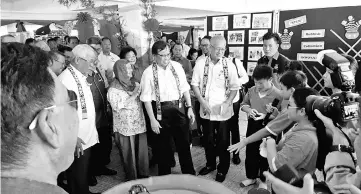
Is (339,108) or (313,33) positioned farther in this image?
(313,33)

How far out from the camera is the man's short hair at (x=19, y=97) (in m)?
0.58

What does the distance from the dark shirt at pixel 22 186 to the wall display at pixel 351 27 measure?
4683mm

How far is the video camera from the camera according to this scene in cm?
121

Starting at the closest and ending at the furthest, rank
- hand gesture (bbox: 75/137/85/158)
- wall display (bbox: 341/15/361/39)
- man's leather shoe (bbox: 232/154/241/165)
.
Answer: hand gesture (bbox: 75/137/85/158)
man's leather shoe (bbox: 232/154/241/165)
wall display (bbox: 341/15/361/39)

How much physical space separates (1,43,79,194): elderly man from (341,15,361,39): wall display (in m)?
4.58

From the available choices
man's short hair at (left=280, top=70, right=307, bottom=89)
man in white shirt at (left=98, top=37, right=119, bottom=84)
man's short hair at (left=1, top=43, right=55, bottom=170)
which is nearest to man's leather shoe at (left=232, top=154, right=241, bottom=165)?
man's short hair at (left=280, top=70, right=307, bottom=89)

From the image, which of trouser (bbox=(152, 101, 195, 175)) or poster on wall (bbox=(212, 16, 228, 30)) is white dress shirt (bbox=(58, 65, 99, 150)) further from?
poster on wall (bbox=(212, 16, 228, 30))

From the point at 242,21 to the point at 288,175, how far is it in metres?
4.40

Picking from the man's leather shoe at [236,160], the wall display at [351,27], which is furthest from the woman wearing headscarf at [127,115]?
the wall display at [351,27]

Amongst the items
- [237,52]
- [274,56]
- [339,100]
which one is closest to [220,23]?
[237,52]

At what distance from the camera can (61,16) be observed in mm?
7848

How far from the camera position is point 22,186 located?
58 cm

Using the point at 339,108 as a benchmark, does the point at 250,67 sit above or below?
below

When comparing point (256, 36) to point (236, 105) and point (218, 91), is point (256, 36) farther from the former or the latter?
point (218, 91)
